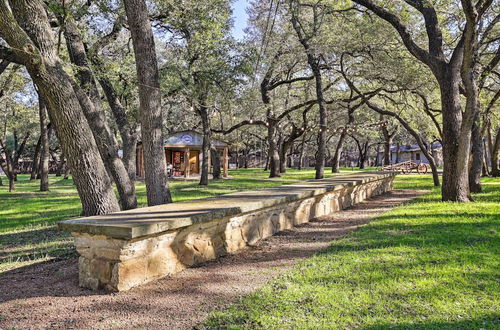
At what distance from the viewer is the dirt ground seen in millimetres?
2762

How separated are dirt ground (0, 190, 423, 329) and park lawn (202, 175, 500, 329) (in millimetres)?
259

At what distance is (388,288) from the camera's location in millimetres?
3230

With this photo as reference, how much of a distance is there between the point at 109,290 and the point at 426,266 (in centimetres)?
320

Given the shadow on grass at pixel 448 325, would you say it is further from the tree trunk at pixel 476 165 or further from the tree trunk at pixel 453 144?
the tree trunk at pixel 476 165

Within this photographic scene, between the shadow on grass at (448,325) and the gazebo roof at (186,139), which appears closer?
the shadow on grass at (448,325)

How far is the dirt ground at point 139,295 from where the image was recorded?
2.76 m

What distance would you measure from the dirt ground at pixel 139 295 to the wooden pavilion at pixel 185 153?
19.2 metres

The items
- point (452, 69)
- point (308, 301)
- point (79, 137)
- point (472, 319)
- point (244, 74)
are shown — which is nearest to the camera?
point (472, 319)

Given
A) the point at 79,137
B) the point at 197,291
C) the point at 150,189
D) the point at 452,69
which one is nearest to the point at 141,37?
the point at 79,137

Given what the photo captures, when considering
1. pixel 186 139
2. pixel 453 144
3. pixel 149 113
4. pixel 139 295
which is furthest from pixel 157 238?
pixel 186 139

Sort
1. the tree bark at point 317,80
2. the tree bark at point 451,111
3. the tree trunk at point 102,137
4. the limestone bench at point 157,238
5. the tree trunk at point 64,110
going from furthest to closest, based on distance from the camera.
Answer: the tree bark at point 317,80 → the tree bark at point 451,111 → the tree trunk at point 102,137 → the tree trunk at point 64,110 → the limestone bench at point 157,238

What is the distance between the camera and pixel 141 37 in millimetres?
6066

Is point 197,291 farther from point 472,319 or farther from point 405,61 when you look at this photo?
point 405,61

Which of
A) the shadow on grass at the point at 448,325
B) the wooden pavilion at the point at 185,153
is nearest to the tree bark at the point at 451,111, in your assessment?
the shadow on grass at the point at 448,325
